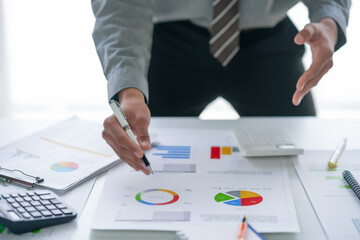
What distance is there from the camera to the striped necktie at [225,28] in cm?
116

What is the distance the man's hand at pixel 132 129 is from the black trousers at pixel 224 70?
36 cm

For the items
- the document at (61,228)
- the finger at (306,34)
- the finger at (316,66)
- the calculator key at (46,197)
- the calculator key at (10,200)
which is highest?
the finger at (306,34)

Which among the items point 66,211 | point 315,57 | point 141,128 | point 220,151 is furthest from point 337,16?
point 66,211

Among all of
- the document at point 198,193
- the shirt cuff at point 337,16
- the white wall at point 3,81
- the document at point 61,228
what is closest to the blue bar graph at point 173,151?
the document at point 198,193

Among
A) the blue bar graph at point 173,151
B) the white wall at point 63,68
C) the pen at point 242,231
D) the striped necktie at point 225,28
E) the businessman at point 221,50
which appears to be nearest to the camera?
the pen at point 242,231

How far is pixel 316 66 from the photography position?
2.81ft

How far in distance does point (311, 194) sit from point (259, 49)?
0.62 meters

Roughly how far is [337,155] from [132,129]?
0.40 meters

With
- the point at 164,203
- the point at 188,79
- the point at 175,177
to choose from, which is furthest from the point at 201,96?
the point at 164,203

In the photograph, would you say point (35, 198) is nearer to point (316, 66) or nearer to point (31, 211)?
point (31, 211)

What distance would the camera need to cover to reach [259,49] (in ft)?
4.02

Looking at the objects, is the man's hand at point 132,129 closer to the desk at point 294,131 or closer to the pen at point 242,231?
the desk at point 294,131

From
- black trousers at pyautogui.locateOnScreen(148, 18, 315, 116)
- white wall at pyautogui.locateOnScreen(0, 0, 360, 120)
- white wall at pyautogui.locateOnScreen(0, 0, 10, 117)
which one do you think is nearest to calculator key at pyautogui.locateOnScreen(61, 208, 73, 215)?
black trousers at pyautogui.locateOnScreen(148, 18, 315, 116)

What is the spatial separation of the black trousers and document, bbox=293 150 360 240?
382 millimetres
